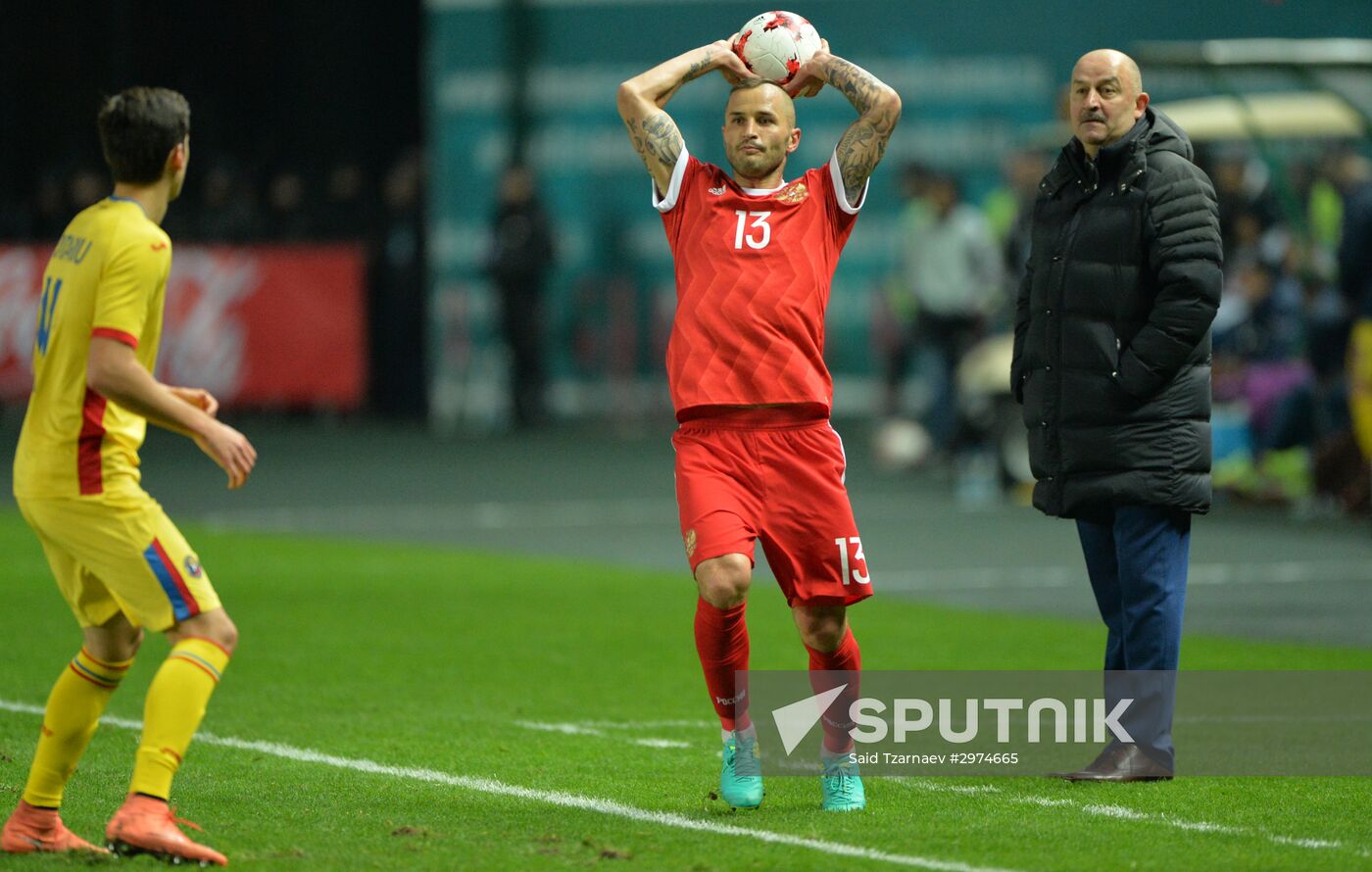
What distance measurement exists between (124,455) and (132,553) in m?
0.31

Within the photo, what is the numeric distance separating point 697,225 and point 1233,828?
2.42 meters

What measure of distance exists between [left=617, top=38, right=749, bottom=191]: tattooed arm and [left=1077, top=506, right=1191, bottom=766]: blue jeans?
196 centimetres

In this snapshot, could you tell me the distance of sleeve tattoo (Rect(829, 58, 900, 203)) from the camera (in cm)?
701

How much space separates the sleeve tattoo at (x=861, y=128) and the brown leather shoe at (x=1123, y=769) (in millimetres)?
2072

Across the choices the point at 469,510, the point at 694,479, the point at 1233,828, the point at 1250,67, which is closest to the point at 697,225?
the point at 694,479

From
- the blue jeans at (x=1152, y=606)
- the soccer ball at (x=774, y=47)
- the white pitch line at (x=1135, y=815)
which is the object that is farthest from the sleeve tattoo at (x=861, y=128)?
the white pitch line at (x=1135, y=815)

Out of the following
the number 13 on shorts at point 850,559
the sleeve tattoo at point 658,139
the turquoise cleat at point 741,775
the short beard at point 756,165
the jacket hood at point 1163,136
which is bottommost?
the turquoise cleat at point 741,775

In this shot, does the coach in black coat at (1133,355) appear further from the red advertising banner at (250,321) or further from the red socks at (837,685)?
the red advertising banner at (250,321)

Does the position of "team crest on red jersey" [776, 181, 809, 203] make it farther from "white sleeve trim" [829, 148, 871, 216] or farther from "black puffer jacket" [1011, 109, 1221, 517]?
"black puffer jacket" [1011, 109, 1221, 517]

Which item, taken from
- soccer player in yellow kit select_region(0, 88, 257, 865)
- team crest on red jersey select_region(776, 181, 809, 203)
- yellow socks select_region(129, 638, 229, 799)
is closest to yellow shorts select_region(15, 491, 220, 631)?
soccer player in yellow kit select_region(0, 88, 257, 865)

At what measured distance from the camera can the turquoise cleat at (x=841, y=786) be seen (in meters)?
6.97

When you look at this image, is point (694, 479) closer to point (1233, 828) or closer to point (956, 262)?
point (1233, 828)

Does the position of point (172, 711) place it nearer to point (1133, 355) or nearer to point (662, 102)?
point (662, 102)

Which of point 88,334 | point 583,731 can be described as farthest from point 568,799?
point 88,334
